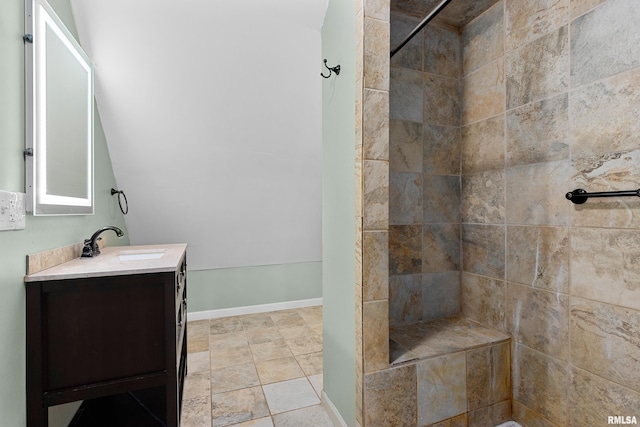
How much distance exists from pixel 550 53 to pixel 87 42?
2729mm

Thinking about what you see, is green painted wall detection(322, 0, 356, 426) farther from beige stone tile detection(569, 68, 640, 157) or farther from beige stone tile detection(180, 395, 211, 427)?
beige stone tile detection(569, 68, 640, 157)

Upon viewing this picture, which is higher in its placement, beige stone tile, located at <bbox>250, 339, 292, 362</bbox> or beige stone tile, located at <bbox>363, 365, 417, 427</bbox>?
beige stone tile, located at <bbox>363, 365, 417, 427</bbox>

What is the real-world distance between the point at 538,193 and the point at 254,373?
2.22 meters

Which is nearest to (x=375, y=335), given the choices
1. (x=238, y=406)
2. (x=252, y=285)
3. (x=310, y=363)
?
(x=238, y=406)

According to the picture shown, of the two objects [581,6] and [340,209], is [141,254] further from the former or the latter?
[581,6]

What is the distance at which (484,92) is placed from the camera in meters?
1.92

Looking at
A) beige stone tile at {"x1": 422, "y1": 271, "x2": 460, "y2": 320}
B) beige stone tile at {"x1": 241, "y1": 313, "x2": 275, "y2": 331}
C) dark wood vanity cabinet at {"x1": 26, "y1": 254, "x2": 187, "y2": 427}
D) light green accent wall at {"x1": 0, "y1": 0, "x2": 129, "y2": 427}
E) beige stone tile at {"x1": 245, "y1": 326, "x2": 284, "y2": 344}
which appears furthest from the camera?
beige stone tile at {"x1": 241, "y1": 313, "x2": 275, "y2": 331}

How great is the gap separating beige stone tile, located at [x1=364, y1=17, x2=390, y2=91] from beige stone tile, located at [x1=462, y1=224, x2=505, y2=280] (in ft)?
3.71

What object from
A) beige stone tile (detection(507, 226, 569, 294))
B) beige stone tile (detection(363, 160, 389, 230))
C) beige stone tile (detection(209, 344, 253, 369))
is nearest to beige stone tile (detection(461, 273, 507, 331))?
beige stone tile (detection(507, 226, 569, 294))

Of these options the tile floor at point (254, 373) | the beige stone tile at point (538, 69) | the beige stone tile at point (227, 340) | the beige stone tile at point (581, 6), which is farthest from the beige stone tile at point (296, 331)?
the beige stone tile at point (581, 6)

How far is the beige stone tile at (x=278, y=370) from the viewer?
2223 mm

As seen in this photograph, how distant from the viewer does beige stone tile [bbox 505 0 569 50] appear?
151 cm

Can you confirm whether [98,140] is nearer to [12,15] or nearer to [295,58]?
[12,15]

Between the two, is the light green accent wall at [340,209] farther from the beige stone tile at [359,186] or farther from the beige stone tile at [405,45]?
the beige stone tile at [405,45]
